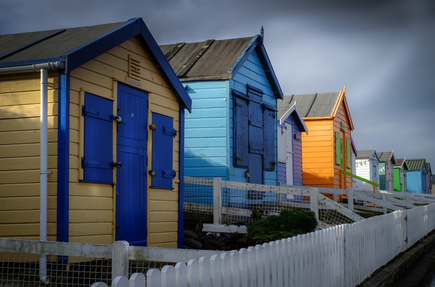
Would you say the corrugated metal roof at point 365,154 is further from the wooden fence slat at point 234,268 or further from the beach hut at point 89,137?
the wooden fence slat at point 234,268

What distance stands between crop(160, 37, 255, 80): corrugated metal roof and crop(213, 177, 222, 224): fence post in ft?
10.2

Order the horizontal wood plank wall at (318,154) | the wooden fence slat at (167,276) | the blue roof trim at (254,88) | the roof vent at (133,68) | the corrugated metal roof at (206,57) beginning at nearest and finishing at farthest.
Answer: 1. the wooden fence slat at (167,276)
2. the roof vent at (133,68)
3. the corrugated metal roof at (206,57)
4. the blue roof trim at (254,88)
5. the horizontal wood plank wall at (318,154)

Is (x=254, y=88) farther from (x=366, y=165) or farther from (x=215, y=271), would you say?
(x=366, y=165)

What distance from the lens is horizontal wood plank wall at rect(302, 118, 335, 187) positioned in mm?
24453

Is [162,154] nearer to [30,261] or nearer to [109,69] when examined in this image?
[109,69]

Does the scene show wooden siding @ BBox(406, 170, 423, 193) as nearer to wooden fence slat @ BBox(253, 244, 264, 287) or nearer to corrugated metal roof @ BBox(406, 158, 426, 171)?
corrugated metal roof @ BBox(406, 158, 426, 171)

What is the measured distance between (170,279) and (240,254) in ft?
3.30

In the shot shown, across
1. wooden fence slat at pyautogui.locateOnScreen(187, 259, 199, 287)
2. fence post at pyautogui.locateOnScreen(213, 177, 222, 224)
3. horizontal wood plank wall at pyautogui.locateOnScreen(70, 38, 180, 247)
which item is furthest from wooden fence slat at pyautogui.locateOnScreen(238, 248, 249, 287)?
fence post at pyautogui.locateOnScreen(213, 177, 222, 224)

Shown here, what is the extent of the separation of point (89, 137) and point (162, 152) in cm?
222

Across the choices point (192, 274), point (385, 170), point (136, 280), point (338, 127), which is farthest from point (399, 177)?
point (136, 280)

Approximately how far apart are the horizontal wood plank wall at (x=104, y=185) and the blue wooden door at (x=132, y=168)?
180 mm

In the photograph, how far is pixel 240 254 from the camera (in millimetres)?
4012

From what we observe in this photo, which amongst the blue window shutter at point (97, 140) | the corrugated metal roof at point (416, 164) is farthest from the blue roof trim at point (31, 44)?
the corrugated metal roof at point (416, 164)

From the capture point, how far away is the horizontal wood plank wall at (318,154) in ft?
80.2
